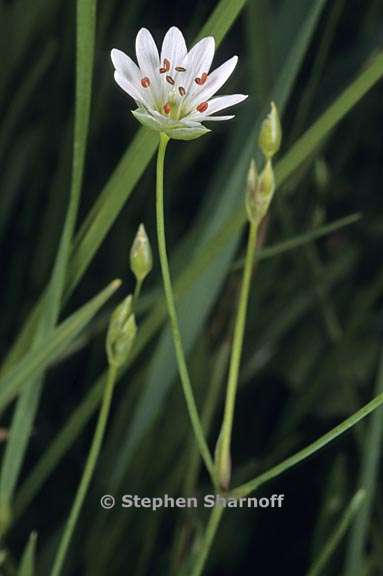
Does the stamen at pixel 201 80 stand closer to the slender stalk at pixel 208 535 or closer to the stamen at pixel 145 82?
the stamen at pixel 145 82

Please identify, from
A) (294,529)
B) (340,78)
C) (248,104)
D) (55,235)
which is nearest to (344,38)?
(340,78)

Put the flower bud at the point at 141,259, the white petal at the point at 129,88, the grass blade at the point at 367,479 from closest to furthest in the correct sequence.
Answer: the white petal at the point at 129,88
the flower bud at the point at 141,259
the grass blade at the point at 367,479

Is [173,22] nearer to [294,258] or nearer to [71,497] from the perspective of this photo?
[294,258]

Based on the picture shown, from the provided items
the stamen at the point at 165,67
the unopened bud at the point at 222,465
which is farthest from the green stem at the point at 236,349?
the stamen at the point at 165,67

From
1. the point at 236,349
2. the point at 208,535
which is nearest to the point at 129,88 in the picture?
the point at 236,349

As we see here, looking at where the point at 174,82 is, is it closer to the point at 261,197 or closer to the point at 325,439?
the point at 261,197

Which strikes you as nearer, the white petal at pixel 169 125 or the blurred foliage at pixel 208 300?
the white petal at pixel 169 125

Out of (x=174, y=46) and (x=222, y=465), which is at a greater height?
(x=174, y=46)
